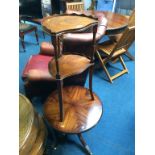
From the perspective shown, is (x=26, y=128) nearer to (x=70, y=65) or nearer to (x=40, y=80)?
(x=70, y=65)

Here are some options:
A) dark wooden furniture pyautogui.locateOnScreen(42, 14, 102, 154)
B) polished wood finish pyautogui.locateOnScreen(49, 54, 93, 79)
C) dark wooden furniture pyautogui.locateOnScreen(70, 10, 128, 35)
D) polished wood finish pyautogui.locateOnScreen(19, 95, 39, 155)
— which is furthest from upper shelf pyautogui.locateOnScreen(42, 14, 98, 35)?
dark wooden furniture pyautogui.locateOnScreen(70, 10, 128, 35)

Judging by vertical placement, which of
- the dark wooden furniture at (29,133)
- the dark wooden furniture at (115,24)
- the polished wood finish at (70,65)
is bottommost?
the dark wooden furniture at (29,133)

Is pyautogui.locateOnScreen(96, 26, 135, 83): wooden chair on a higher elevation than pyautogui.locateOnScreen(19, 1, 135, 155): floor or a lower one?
higher

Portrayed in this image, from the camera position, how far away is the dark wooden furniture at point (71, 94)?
3.59 feet

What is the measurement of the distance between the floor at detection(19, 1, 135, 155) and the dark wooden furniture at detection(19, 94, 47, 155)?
0.35 metres

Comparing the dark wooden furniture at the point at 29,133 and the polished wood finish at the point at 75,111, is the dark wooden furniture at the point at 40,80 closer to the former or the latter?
the polished wood finish at the point at 75,111

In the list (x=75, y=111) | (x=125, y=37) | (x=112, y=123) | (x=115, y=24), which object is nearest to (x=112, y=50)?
(x=125, y=37)

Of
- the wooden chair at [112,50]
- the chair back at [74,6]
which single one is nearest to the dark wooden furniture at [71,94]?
the wooden chair at [112,50]

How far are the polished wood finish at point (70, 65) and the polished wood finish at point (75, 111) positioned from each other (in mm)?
340

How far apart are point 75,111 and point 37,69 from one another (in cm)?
69

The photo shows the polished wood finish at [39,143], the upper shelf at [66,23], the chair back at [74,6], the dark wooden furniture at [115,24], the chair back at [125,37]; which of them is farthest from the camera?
the chair back at [74,6]

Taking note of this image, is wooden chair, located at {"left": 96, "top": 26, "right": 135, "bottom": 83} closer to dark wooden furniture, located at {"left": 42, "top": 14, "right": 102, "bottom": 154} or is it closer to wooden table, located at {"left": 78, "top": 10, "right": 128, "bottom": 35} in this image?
wooden table, located at {"left": 78, "top": 10, "right": 128, "bottom": 35}

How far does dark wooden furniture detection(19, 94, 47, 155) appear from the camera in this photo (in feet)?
3.82

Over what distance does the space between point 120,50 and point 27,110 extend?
1626 mm
